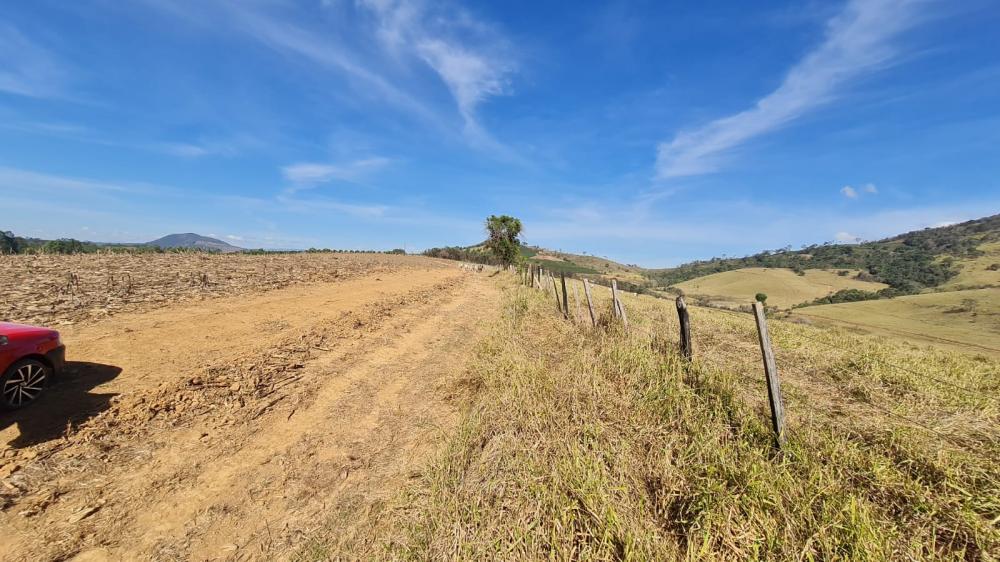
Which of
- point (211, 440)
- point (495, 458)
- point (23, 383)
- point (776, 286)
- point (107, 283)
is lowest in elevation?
point (776, 286)

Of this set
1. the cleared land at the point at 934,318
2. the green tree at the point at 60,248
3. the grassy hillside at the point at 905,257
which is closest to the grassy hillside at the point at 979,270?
the grassy hillside at the point at 905,257

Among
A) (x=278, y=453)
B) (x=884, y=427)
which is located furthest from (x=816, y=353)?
(x=278, y=453)

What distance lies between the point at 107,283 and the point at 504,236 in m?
36.8

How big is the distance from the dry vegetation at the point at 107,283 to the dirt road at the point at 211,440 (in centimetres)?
171

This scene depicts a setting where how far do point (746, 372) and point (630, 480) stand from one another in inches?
183

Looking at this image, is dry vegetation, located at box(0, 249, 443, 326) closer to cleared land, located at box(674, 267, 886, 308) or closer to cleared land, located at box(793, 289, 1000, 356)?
cleared land, located at box(793, 289, 1000, 356)

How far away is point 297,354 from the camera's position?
323 inches

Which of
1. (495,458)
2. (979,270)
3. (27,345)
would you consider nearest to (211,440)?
(27,345)

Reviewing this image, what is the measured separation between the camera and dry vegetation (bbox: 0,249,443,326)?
9.65 m

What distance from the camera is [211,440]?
15.9ft

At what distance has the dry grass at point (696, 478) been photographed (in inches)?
116

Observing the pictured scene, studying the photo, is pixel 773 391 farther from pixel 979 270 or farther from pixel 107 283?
pixel 979 270

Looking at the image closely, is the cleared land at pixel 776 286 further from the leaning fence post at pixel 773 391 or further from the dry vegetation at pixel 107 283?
the leaning fence post at pixel 773 391

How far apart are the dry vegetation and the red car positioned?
16.1 ft
